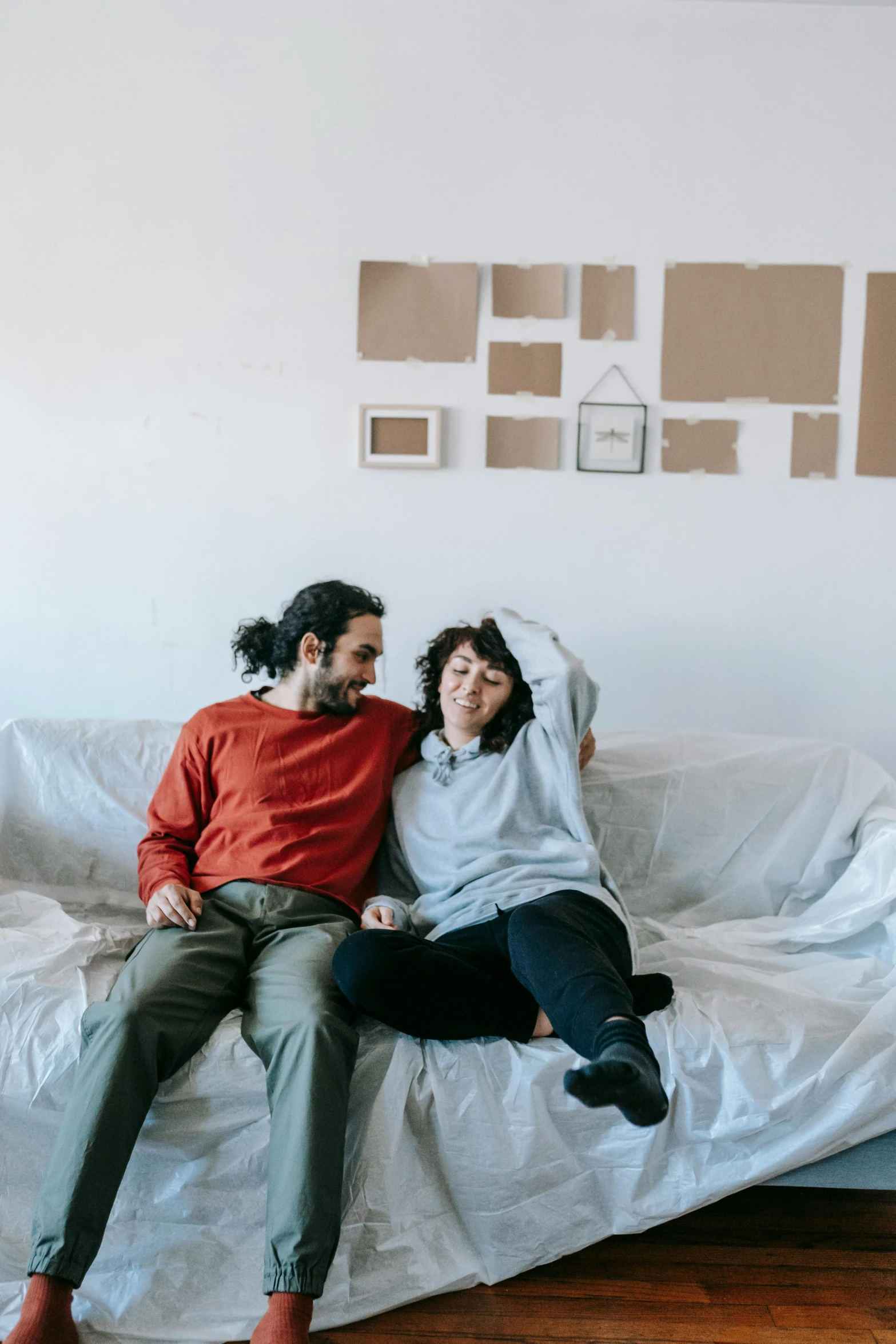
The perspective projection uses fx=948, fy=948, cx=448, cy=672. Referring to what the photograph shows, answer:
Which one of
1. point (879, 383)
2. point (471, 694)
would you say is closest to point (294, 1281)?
point (471, 694)

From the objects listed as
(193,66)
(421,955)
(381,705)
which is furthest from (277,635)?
(193,66)

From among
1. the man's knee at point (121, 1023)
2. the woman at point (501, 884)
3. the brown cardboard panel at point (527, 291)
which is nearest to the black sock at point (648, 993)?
the woman at point (501, 884)

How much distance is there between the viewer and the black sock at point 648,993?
1.43m

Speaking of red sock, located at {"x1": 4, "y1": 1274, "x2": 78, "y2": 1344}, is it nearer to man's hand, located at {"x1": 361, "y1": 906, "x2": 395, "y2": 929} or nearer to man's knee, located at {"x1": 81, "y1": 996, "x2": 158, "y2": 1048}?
man's knee, located at {"x1": 81, "y1": 996, "x2": 158, "y2": 1048}

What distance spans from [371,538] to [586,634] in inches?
21.5

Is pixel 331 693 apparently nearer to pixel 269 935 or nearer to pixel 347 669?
pixel 347 669

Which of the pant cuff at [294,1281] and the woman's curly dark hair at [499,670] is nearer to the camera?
the pant cuff at [294,1281]

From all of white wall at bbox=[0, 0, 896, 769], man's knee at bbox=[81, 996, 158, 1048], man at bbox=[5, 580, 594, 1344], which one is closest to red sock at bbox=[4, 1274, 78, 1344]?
man at bbox=[5, 580, 594, 1344]

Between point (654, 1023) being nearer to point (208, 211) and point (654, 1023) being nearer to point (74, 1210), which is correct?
point (74, 1210)

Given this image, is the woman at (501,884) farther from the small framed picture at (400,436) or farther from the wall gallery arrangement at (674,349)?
the wall gallery arrangement at (674,349)

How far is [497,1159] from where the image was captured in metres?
1.34

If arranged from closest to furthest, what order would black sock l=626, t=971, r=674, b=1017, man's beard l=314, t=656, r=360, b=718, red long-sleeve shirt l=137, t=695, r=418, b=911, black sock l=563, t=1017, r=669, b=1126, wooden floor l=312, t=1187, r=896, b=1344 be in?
1. black sock l=563, t=1017, r=669, b=1126
2. wooden floor l=312, t=1187, r=896, b=1344
3. black sock l=626, t=971, r=674, b=1017
4. red long-sleeve shirt l=137, t=695, r=418, b=911
5. man's beard l=314, t=656, r=360, b=718

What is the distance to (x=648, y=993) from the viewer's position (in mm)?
1437

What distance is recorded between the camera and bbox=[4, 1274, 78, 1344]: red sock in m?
1.12
